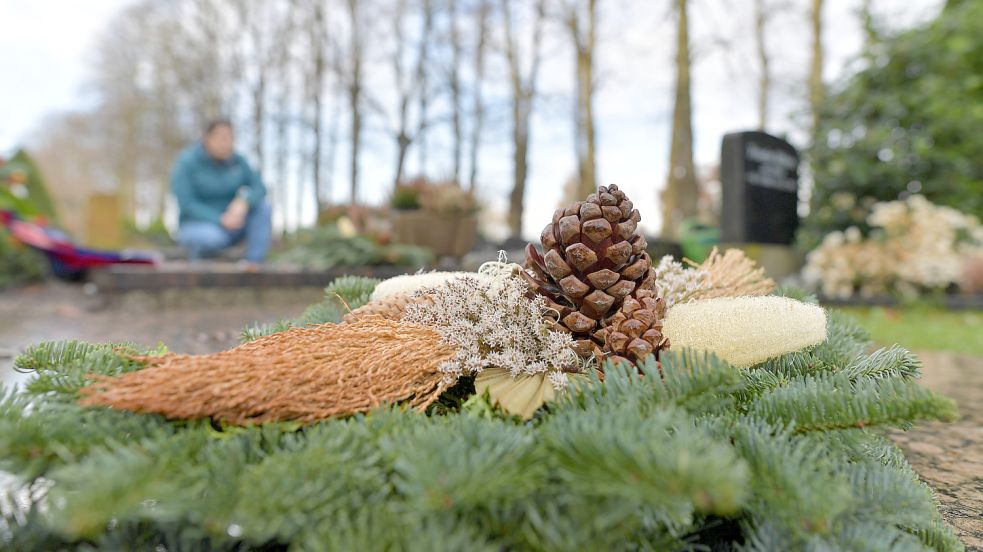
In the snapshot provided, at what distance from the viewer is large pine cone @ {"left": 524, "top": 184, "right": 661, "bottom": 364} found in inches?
39.4

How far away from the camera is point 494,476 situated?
0.65 meters

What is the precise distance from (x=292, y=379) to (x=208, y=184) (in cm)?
764

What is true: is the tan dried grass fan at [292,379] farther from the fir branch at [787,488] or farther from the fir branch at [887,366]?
the fir branch at [887,366]

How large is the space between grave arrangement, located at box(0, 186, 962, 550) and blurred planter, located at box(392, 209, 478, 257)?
794 cm

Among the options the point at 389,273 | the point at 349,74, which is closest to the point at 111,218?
the point at 349,74

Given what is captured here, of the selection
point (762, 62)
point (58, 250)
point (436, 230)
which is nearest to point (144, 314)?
point (58, 250)

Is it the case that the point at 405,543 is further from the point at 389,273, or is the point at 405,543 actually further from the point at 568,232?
the point at 389,273

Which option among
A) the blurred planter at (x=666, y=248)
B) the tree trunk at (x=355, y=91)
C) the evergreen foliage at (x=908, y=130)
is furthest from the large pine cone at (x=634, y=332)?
the tree trunk at (x=355, y=91)

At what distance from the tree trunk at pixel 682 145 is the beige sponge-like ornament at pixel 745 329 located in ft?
39.9

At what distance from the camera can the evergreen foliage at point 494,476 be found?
24.6 inches

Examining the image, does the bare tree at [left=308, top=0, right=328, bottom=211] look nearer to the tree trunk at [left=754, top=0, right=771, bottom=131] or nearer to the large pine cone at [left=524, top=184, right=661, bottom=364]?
the tree trunk at [left=754, top=0, right=771, bottom=131]

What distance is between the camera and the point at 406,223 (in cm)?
915

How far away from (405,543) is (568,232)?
533 mm

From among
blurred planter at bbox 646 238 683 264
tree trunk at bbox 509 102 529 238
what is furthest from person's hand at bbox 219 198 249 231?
tree trunk at bbox 509 102 529 238
